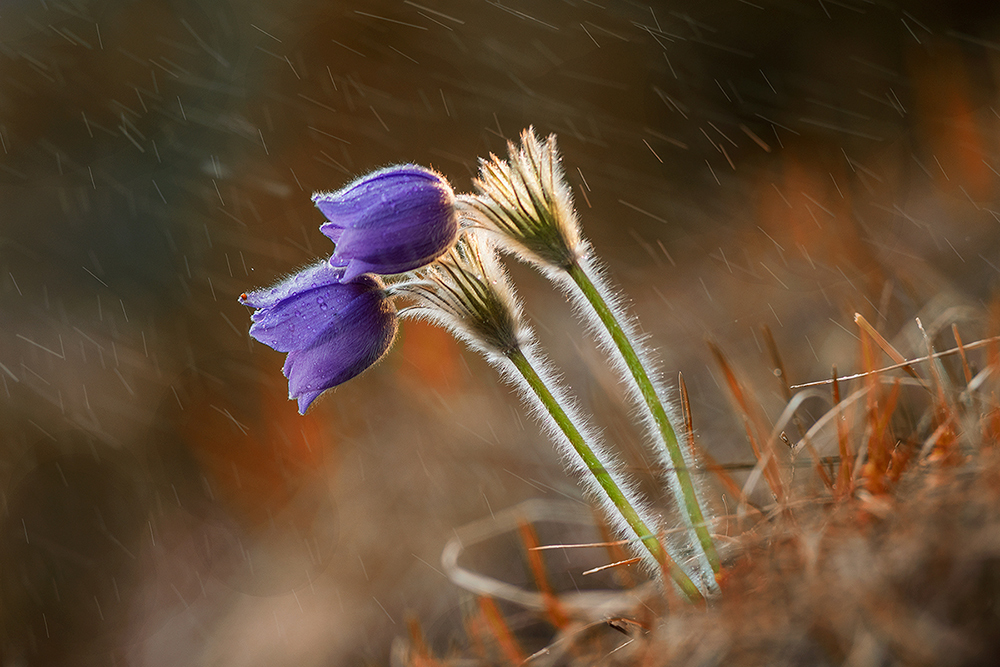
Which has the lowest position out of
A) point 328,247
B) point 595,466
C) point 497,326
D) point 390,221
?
point 595,466

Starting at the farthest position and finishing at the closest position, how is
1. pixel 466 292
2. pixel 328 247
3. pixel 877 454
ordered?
pixel 328 247
pixel 466 292
pixel 877 454

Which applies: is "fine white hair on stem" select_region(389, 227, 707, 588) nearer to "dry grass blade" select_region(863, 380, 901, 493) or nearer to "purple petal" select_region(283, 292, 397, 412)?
"purple petal" select_region(283, 292, 397, 412)

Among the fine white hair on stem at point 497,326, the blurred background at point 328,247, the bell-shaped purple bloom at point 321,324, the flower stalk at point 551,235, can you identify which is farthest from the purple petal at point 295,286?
the blurred background at point 328,247

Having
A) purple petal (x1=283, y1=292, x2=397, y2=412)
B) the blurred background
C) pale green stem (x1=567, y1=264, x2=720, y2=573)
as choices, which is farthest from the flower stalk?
the blurred background

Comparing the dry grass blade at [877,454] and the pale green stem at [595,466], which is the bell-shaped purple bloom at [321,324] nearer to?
the pale green stem at [595,466]

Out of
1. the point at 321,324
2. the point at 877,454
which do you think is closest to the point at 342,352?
the point at 321,324

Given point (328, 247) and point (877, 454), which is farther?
point (328, 247)

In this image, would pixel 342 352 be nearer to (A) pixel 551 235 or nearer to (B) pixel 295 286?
(B) pixel 295 286

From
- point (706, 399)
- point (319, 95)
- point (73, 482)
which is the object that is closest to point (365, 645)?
point (706, 399)
